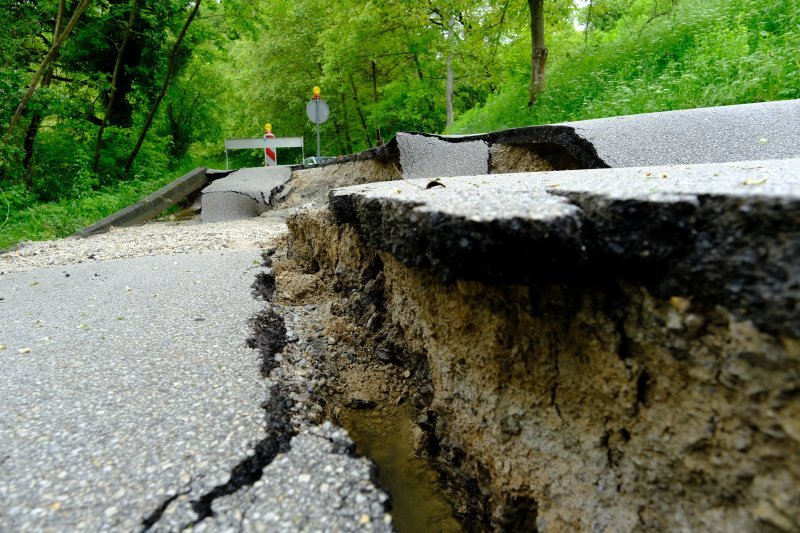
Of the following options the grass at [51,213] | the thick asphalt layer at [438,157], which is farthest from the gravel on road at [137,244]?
the thick asphalt layer at [438,157]

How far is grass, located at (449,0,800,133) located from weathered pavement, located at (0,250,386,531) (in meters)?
5.31

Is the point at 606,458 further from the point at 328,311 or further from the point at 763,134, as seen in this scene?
the point at 763,134

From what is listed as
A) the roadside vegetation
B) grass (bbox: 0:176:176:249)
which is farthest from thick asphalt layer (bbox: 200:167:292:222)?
the roadside vegetation

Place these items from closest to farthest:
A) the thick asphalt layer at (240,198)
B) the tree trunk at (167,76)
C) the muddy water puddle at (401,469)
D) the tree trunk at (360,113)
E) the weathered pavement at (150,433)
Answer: the weathered pavement at (150,433)
the muddy water puddle at (401,469)
the thick asphalt layer at (240,198)
the tree trunk at (167,76)
the tree trunk at (360,113)

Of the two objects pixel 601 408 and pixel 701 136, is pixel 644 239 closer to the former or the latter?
pixel 601 408

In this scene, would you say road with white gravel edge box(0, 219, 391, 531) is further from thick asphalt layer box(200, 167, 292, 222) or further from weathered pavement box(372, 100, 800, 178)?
thick asphalt layer box(200, 167, 292, 222)

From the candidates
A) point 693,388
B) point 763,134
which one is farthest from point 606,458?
point 763,134

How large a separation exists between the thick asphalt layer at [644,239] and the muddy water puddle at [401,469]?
0.92 meters

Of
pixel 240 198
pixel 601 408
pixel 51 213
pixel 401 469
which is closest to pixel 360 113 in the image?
pixel 240 198

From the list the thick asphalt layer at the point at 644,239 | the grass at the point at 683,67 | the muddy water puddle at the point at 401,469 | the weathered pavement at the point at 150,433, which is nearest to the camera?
the thick asphalt layer at the point at 644,239

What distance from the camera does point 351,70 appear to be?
1675 centimetres

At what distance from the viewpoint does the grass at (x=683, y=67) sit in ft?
15.5

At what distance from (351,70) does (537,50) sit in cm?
1049

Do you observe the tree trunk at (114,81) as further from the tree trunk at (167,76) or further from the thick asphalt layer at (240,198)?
the thick asphalt layer at (240,198)
